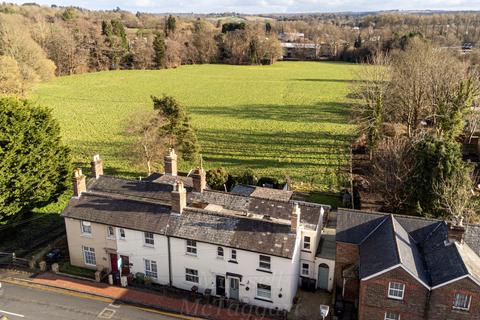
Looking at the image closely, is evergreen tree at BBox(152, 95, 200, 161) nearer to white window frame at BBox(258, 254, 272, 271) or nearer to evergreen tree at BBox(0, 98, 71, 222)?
evergreen tree at BBox(0, 98, 71, 222)

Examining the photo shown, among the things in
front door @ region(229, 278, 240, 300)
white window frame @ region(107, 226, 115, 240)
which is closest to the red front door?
white window frame @ region(107, 226, 115, 240)

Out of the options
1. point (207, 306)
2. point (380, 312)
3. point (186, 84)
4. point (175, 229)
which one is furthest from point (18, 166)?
point (186, 84)

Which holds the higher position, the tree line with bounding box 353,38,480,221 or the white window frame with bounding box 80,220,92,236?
the tree line with bounding box 353,38,480,221

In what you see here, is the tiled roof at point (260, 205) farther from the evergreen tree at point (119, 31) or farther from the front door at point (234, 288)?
the evergreen tree at point (119, 31)

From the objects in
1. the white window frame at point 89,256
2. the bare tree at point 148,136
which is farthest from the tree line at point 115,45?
the white window frame at point 89,256

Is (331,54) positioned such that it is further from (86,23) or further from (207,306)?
(207,306)
